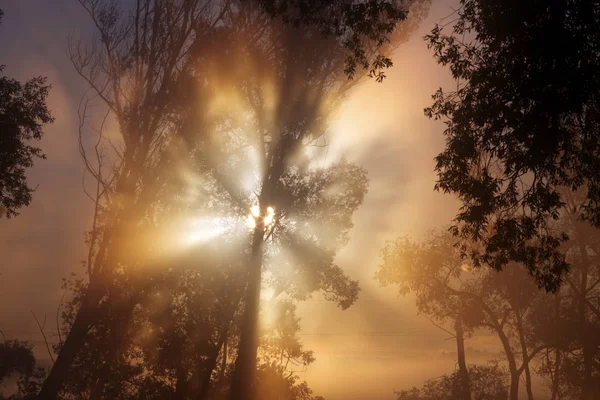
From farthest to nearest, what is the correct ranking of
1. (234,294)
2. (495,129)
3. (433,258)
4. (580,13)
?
(433,258) → (234,294) → (495,129) → (580,13)

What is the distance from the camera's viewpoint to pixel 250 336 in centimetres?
1848

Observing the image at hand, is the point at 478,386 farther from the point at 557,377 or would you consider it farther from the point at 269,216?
the point at 269,216

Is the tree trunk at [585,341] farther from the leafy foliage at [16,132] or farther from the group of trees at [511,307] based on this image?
the leafy foliage at [16,132]

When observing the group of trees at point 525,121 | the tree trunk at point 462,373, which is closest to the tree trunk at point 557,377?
the tree trunk at point 462,373

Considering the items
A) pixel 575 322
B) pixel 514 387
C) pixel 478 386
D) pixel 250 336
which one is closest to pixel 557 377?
pixel 514 387

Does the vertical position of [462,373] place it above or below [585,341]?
below

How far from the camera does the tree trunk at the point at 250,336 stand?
17.4 m

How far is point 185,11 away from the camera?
22312 mm

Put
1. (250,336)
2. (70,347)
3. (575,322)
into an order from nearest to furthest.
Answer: (70,347), (250,336), (575,322)

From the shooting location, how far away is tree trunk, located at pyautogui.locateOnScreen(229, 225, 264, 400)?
17.4 metres

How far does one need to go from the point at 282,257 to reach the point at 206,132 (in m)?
7.74

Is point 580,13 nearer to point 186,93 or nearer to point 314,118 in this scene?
point 314,118

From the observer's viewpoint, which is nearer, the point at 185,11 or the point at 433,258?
the point at 185,11

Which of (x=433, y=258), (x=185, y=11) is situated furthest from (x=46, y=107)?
(x=433, y=258)
